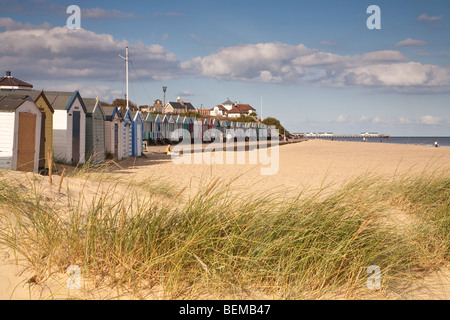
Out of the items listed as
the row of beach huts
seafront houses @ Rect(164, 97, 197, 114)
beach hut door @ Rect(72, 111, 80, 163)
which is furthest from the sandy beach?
seafront houses @ Rect(164, 97, 197, 114)

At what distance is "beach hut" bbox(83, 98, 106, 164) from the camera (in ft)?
55.2

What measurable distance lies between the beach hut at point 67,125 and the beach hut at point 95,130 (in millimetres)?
787

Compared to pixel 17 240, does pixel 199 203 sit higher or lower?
higher

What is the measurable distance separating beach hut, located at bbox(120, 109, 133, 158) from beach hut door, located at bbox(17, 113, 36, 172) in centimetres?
919

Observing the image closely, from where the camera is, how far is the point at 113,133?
1955 centimetres

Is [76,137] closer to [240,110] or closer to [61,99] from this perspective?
[61,99]

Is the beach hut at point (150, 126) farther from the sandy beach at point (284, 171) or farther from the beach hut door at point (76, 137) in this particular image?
the beach hut door at point (76, 137)

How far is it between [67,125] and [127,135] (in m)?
6.64

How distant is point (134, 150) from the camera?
22406mm

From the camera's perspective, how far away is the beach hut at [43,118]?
12453 mm

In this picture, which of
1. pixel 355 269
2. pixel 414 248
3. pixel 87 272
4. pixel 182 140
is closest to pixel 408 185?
pixel 414 248
